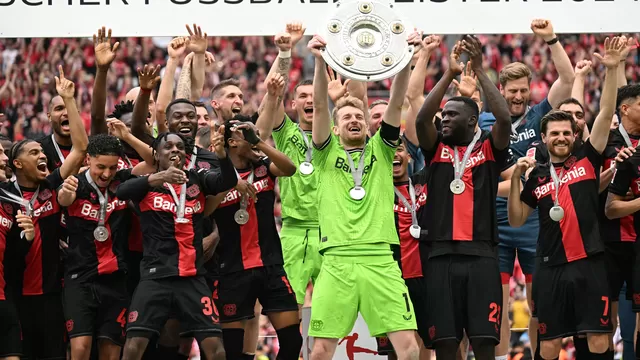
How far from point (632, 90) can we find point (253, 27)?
123 inches

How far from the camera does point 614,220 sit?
775cm

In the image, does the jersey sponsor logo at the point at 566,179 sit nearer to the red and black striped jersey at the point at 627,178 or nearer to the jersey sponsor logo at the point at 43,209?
the red and black striped jersey at the point at 627,178

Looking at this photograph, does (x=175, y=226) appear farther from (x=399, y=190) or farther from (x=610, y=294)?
(x=610, y=294)

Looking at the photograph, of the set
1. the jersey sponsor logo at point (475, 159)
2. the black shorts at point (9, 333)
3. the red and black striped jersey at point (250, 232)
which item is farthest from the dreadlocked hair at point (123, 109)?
the jersey sponsor logo at point (475, 159)

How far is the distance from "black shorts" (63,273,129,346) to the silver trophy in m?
2.29

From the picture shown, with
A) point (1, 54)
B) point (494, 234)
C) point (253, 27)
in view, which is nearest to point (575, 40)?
point (1, 54)

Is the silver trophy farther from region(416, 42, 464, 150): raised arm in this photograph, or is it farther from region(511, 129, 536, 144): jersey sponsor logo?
region(511, 129, 536, 144): jersey sponsor logo

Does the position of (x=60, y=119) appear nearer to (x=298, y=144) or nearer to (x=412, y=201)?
(x=298, y=144)

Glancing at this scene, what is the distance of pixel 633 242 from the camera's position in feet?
25.3

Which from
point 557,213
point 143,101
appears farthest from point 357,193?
point 143,101

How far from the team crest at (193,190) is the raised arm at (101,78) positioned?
3.79 ft

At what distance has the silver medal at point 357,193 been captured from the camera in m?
6.91

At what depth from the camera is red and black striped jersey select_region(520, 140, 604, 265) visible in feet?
23.9

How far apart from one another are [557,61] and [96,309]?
4124 millimetres
